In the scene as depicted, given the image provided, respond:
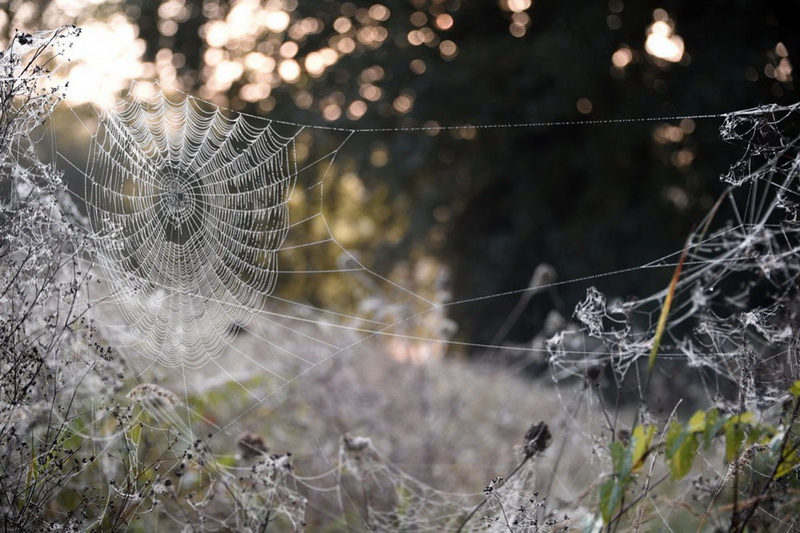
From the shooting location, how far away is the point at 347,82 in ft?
31.6

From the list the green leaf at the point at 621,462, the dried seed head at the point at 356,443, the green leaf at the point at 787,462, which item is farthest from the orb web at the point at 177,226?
the green leaf at the point at 787,462

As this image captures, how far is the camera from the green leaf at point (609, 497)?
70.6 inches

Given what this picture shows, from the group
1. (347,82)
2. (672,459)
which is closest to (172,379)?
(672,459)

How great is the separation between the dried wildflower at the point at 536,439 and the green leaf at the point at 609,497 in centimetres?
45

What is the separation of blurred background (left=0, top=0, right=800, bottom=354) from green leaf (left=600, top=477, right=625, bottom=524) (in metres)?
6.58

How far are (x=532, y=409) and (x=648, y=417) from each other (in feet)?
13.5

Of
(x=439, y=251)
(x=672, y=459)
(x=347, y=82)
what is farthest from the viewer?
(x=439, y=251)

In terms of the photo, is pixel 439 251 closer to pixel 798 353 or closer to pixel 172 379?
pixel 172 379

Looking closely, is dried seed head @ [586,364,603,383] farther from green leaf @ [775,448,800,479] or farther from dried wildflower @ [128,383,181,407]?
dried wildflower @ [128,383,181,407]

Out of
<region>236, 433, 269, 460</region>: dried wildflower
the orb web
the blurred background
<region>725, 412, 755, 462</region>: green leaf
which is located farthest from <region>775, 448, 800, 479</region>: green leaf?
the blurred background

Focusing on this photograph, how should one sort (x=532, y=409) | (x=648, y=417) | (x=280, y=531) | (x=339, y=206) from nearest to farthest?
(x=648, y=417)
(x=280, y=531)
(x=532, y=409)
(x=339, y=206)

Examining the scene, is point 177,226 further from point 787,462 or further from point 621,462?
point 787,462

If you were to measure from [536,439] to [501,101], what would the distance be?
7.24 metres

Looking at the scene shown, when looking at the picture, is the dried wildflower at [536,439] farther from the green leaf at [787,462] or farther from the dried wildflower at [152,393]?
the dried wildflower at [152,393]
